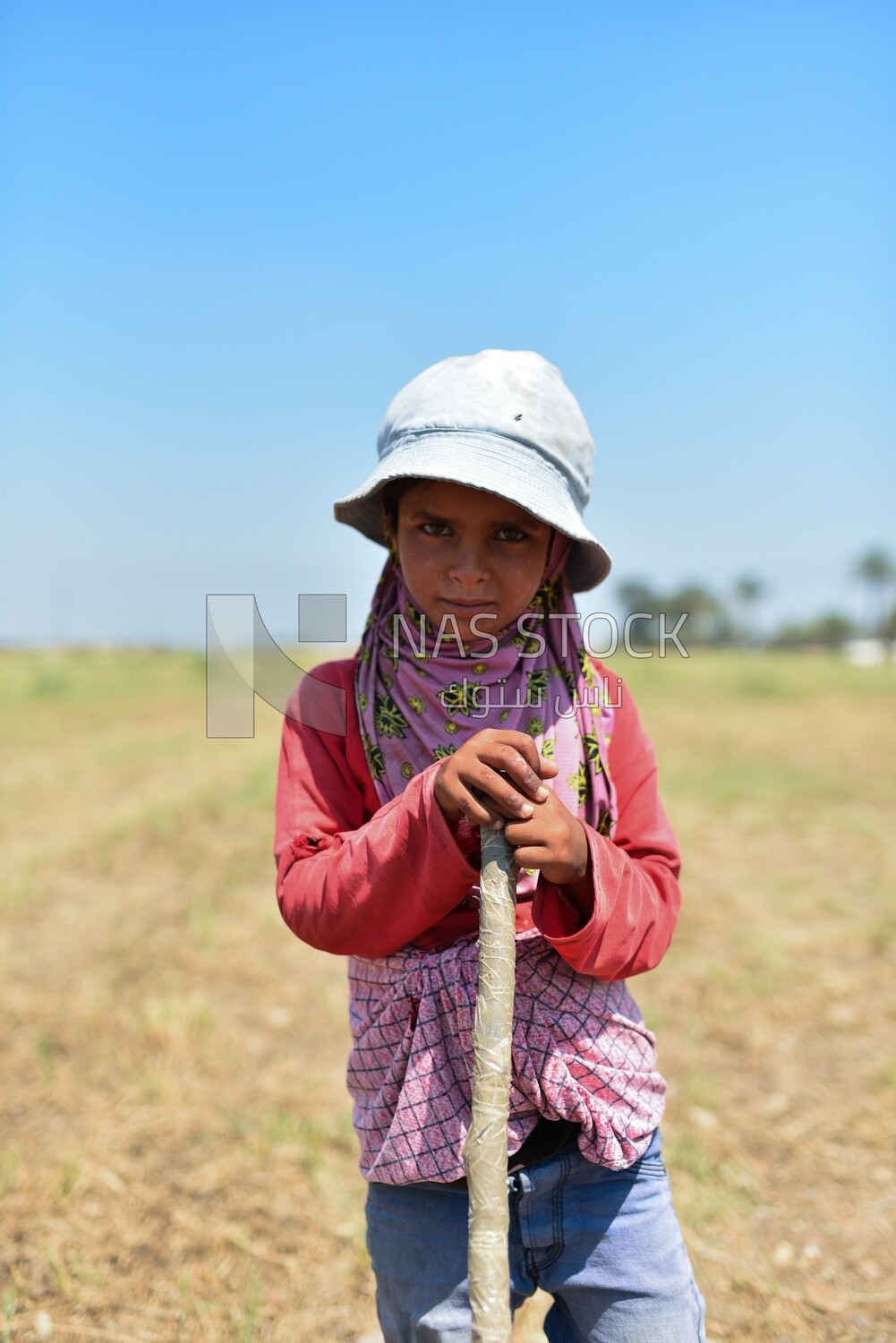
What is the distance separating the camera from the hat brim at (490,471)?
154cm

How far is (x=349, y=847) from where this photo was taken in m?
1.54

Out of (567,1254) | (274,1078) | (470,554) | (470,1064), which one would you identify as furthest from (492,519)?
(274,1078)

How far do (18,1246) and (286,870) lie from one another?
5.92 ft

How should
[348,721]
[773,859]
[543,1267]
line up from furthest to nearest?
[773,859] < [348,721] < [543,1267]

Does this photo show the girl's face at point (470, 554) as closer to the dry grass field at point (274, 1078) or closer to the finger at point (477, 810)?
the finger at point (477, 810)

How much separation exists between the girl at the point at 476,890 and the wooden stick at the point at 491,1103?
81mm

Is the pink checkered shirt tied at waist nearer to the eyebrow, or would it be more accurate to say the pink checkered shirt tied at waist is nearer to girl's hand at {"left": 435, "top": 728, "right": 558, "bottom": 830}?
girl's hand at {"left": 435, "top": 728, "right": 558, "bottom": 830}

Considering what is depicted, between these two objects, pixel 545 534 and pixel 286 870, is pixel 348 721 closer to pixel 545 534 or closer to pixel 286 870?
pixel 286 870

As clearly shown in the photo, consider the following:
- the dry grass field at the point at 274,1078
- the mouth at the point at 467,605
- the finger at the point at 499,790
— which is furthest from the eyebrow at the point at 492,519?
the dry grass field at the point at 274,1078

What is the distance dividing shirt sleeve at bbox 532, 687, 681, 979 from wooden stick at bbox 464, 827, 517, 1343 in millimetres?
142

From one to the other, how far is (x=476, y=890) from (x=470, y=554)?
481mm

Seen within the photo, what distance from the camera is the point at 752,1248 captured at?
2.85 m

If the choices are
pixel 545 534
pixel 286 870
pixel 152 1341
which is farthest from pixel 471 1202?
pixel 152 1341

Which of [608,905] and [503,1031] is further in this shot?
[608,905]
